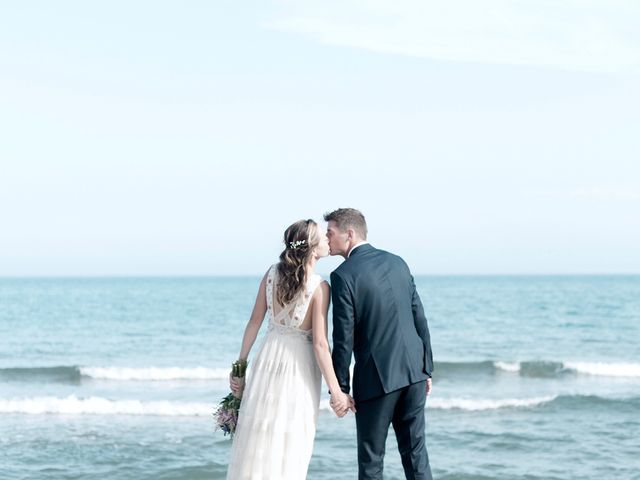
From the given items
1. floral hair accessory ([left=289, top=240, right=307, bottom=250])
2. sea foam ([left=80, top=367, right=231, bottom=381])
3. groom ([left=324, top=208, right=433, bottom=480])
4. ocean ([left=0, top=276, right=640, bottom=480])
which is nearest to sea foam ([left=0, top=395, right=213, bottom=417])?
ocean ([left=0, top=276, right=640, bottom=480])

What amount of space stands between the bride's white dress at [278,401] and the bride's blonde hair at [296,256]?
7 cm

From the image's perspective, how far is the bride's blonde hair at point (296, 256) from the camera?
5137 mm

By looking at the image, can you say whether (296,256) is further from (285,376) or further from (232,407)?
(232,407)

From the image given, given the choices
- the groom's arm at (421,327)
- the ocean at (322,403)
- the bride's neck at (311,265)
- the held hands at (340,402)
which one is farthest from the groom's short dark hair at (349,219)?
the ocean at (322,403)

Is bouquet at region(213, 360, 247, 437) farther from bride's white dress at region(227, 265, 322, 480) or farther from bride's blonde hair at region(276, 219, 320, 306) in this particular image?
bride's blonde hair at region(276, 219, 320, 306)

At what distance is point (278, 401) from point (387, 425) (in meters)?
0.71

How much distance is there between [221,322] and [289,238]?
31922mm

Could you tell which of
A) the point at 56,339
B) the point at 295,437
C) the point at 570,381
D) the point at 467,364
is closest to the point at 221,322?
the point at 56,339

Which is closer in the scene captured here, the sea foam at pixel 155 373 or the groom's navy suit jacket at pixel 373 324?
the groom's navy suit jacket at pixel 373 324

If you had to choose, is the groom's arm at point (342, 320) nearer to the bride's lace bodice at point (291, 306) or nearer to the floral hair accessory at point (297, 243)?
the bride's lace bodice at point (291, 306)

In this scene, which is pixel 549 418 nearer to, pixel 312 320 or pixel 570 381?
pixel 570 381

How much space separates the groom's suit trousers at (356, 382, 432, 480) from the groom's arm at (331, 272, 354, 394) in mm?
363

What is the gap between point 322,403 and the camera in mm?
13953

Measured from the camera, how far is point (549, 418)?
13.1 m
